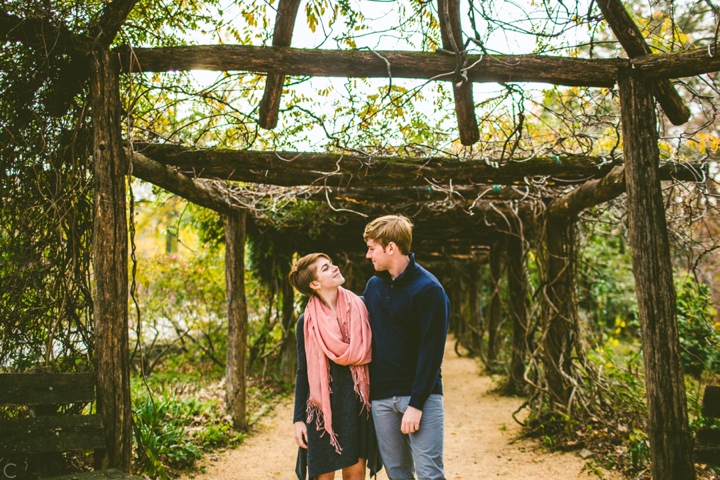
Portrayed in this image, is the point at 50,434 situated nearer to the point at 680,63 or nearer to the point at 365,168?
the point at 365,168

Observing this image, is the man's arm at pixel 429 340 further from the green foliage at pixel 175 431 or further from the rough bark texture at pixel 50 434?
the green foliage at pixel 175 431

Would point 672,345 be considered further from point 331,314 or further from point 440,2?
point 440,2

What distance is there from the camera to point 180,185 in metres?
4.64

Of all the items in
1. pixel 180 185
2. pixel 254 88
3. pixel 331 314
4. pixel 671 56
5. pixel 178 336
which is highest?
pixel 254 88

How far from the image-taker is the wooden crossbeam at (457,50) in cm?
325

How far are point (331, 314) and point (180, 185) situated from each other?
260cm

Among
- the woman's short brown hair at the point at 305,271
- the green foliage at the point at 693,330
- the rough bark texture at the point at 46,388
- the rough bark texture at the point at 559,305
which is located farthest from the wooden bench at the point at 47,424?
the green foliage at the point at 693,330

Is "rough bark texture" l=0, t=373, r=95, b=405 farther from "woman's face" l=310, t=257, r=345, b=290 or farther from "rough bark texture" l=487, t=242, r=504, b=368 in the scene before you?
"rough bark texture" l=487, t=242, r=504, b=368

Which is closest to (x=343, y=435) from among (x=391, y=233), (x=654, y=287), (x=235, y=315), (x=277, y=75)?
(x=391, y=233)

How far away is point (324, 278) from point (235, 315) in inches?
155

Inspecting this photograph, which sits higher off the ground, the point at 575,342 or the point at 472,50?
the point at 472,50

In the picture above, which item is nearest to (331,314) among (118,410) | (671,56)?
(118,410)

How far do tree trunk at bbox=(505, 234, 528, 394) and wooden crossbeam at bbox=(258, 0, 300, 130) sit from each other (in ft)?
18.6

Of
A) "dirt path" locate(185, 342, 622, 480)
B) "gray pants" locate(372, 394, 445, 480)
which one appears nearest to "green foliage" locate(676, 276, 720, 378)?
"dirt path" locate(185, 342, 622, 480)
